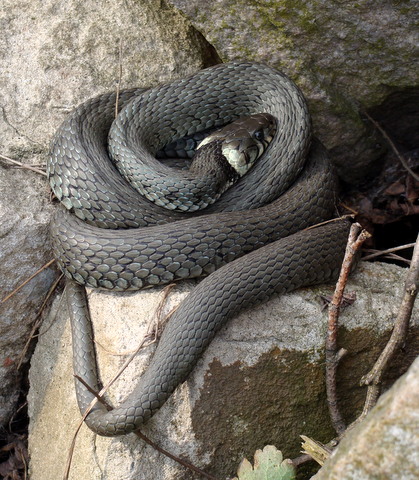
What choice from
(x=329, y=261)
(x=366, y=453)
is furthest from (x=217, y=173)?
(x=366, y=453)

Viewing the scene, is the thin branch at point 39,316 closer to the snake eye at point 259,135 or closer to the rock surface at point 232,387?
the rock surface at point 232,387

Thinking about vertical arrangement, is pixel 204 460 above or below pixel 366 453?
below

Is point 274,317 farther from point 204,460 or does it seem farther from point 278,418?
point 204,460

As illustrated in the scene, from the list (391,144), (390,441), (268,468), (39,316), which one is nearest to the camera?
(390,441)

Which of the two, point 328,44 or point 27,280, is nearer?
point 27,280

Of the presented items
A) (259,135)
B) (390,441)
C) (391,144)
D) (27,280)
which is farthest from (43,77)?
(390,441)

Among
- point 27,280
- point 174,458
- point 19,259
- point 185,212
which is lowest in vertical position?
→ point 174,458

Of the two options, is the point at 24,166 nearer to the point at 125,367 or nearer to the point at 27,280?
the point at 27,280
